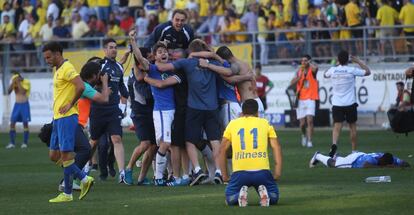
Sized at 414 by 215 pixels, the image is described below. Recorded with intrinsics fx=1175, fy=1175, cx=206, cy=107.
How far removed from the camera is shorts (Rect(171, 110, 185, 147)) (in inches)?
739

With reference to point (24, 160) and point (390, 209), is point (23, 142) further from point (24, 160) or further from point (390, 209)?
point (390, 209)

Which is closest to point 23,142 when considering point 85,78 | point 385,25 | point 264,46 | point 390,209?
point 264,46

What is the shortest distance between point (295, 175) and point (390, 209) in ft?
21.2

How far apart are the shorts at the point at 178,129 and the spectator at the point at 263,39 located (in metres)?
18.9

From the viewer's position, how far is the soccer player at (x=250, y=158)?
1414 cm

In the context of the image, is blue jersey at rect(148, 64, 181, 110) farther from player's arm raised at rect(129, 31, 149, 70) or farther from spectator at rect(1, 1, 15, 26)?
spectator at rect(1, 1, 15, 26)

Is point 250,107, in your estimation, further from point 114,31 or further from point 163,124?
point 114,31

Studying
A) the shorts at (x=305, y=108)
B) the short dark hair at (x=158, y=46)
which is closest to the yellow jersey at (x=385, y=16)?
the shorts at (x=305, y=108)

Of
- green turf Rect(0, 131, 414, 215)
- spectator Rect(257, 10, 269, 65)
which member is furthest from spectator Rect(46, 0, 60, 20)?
green turf Rect(0, 131, 414, 215)

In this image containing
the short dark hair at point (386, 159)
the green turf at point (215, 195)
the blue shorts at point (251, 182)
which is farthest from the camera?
the short dark hair at point (386, 159)

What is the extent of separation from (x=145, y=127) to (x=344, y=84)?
6.85 meters

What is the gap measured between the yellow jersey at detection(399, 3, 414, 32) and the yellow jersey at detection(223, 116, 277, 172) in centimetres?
2169

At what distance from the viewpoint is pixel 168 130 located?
18469 millimetres

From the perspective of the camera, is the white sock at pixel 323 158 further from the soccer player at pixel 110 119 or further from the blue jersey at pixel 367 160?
the soccer player at pixel 110 119
